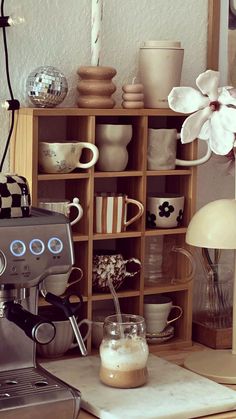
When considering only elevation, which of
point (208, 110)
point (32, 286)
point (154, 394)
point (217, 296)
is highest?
point (208, 110)

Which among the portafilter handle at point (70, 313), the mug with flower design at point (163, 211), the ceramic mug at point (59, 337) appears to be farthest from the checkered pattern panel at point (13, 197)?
the mug with flower design at point (163, 211)

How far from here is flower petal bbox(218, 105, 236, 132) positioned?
1906 mm

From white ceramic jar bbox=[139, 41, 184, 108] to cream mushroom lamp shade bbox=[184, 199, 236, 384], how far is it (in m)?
0.30

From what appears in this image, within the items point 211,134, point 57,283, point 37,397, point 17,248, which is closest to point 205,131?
point 211,134

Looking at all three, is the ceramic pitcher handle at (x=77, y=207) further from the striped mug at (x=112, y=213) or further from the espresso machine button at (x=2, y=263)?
the espresso machine button at (x=2, y=263)

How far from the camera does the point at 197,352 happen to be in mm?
2051

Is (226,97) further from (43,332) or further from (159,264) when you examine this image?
(43,332)

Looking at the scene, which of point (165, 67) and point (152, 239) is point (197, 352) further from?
point (165, 67)

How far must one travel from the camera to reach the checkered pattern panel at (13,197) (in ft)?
5.40

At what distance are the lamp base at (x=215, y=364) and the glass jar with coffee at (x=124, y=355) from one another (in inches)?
6.9

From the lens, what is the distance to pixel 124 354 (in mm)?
1760

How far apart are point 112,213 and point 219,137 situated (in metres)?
0.29

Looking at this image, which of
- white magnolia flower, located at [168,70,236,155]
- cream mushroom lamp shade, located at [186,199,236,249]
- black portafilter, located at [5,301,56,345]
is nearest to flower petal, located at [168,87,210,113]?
white magnolia flower, located at [168,70,236,155]

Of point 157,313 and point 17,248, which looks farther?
point 157,313
